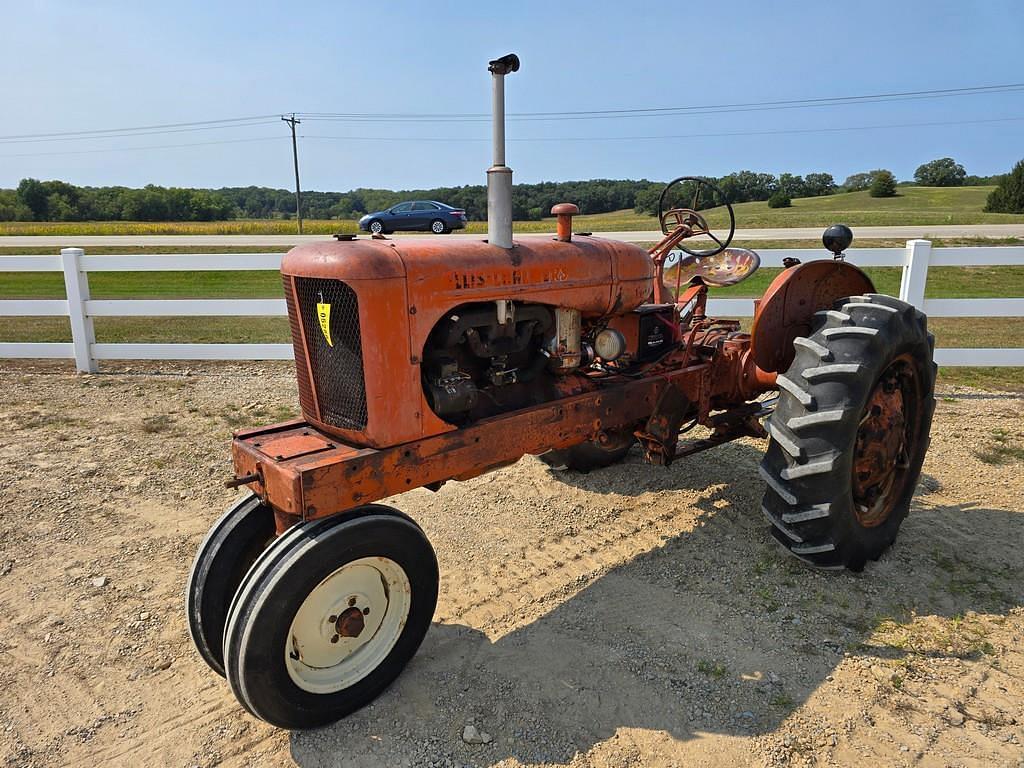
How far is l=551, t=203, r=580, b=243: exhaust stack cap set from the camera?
336 cm

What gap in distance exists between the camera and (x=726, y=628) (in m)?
3.24

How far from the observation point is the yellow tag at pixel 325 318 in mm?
2746

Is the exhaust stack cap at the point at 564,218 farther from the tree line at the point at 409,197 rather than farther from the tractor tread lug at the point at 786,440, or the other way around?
the tree line at the point at 409,197

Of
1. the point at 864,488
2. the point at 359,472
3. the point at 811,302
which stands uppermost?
the point at 811,302

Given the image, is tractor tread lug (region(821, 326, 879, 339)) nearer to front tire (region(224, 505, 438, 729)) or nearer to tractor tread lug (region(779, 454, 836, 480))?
tractor tread lug (region(779, 454, 836, 480))

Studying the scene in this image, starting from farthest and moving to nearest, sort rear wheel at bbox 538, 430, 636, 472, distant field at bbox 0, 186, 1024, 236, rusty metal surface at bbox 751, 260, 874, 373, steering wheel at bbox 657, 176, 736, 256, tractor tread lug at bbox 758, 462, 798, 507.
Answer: distant field at bbox 0, 186, 1024, 236 → rear wheel at bbox 538, 430, 636, 472 → steering wheel at bbox 657, 176, 736, 256 → rusty metal surface at bbox 751, 260, 874, 373 → tractor tread lug at bbox 758, 462, 798, 507

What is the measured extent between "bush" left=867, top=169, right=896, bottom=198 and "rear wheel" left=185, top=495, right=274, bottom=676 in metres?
47.4


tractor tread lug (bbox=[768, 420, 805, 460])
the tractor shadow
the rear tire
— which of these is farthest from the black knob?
the tractor shadow

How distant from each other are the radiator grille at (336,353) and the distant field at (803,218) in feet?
82.9

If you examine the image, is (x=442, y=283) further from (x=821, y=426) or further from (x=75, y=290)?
(x=75, y=290)

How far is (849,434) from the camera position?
3344 millimetres

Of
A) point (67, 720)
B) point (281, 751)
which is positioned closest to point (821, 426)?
point (281, 751)

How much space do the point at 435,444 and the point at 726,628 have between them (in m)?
1.55

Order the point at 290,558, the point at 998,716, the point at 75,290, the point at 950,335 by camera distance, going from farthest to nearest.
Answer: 1. the point at 950,335
2. the point at 75,290
3. the point at 998,716
4. the point at 290,558
